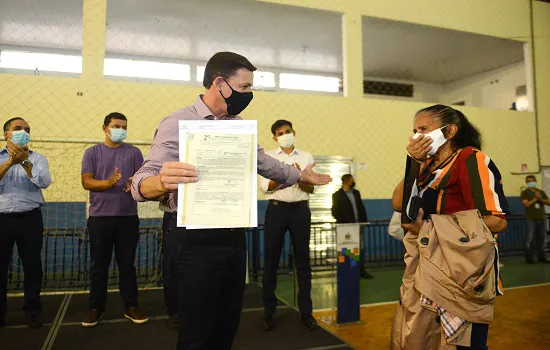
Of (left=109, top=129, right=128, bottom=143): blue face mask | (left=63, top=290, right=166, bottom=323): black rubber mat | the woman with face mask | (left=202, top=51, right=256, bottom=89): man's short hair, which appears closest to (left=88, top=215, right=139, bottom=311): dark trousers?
(left=63, top=290, right=166, bottom=323): black rubber mat

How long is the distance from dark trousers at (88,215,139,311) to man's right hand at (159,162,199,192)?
2.46m

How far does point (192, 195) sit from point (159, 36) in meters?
8.89

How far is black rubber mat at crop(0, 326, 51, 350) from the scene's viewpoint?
296cm

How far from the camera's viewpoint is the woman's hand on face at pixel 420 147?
5.65 ft

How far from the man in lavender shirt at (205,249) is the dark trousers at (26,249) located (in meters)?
2.58

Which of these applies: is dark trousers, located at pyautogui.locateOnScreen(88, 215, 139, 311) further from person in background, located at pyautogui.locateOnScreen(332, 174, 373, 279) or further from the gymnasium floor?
person in background, located at pyautogui.locateOnScreen(332, 174, 373, 279)

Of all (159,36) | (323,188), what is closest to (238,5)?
(159,36)

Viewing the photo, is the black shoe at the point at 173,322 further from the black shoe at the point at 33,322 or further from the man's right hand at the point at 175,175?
the man's right hand at the point at 175,175

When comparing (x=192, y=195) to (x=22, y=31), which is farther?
(x=22, y=31)

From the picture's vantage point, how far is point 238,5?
25.3 ft

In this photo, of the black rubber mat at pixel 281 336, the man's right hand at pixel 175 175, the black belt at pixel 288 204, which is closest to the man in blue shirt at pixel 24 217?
the black rubber mat at pixel 281 336

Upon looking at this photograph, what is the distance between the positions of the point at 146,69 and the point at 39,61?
101 inches

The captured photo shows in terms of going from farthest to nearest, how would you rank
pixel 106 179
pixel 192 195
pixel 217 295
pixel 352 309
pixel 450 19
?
pixel 450 19
pixel 352 309
pixel 106 179
pixel 217 295
pixel 192 195

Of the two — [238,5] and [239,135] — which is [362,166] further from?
[239,135]
